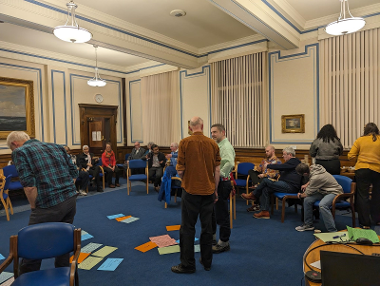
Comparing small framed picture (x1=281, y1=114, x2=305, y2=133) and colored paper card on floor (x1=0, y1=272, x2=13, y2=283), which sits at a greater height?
small framed picture (x1=281, y1=114, x2=305, y2=133)

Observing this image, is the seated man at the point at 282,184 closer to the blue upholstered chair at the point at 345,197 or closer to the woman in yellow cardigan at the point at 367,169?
the blue upholstered chair at the point at 345,197

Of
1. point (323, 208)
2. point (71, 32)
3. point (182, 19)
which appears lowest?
point (323, 208)

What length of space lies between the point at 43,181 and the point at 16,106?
5.42 m

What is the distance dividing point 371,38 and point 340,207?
323cm

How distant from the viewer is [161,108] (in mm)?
8109

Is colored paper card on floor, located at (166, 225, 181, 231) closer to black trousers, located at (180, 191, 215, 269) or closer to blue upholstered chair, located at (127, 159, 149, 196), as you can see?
black trousers, located at (180, 191, 215, 269)

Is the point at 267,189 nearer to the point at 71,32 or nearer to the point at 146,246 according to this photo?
the point at 146,246

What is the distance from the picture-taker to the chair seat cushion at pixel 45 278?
1806mm

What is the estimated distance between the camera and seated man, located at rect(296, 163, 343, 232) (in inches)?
140

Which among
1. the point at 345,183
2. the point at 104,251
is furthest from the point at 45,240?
the point at 345,183

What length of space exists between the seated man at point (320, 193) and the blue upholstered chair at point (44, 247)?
3096mm

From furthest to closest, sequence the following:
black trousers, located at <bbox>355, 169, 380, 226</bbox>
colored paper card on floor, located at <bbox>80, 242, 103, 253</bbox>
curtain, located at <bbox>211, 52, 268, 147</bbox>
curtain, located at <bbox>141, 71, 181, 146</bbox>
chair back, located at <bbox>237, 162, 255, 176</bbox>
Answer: curtain, located at <bbox>141, 71, 181, 146</bbox> < curtain, located at <bbox>211, 52, 268, 147</bbox> < chair back, located at <bbox>237, 162, 255, 176</bbox> < black trousers, located at <bbox>355, 169, 380, 226</bbox> < colored paper card on floor, located at <bbox>80, 242, 103, 253</bbox>

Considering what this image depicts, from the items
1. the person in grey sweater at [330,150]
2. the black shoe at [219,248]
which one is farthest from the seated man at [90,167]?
the person in grey sweater at [330,150]

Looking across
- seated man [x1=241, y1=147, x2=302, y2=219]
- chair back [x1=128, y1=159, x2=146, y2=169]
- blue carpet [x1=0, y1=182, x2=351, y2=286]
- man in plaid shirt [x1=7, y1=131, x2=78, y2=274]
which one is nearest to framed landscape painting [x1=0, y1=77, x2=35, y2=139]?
blue carpet [x1=0, y1=182, x2=351, y2=286]
